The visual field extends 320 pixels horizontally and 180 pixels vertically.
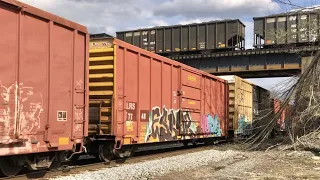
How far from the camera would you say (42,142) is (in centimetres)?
782

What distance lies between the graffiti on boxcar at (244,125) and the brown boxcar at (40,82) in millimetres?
14702

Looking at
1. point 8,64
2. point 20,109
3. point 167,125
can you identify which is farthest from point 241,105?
point 8,64

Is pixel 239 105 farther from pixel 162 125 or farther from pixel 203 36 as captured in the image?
pixel 203 36

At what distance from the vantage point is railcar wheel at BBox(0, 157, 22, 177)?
7.71 metres

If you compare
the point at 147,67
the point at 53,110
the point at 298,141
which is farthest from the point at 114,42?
the point at 298,141

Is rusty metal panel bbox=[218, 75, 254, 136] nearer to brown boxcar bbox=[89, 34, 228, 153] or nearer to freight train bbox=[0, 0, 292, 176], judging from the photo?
freight train bbox=[0, 0, 292, 176]

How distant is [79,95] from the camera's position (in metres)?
9.02

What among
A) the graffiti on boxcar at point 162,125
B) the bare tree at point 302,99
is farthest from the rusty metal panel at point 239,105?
the graffiti on boxcar at point 162,125

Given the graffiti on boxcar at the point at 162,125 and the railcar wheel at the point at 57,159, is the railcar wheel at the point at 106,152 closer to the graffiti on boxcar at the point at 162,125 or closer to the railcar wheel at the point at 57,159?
the graffiti on boxcar at the point at 162,125

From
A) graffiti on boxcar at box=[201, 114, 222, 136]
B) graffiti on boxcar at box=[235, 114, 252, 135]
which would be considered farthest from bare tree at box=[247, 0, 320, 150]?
graffiti on boxcar at box=[235, 114, 252, 135]

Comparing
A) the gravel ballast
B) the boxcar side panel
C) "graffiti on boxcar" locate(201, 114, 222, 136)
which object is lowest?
the gravel ballast

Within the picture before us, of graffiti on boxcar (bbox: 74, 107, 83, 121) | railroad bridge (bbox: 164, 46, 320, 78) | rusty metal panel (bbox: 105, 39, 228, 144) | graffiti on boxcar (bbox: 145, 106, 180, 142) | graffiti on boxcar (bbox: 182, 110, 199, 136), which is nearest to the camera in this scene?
graffiti on boxcar (bbox: 74, 107, 83, 121)

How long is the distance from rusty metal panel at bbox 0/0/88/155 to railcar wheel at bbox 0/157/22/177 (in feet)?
2.35

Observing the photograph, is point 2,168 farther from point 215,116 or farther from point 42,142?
point 215,116
